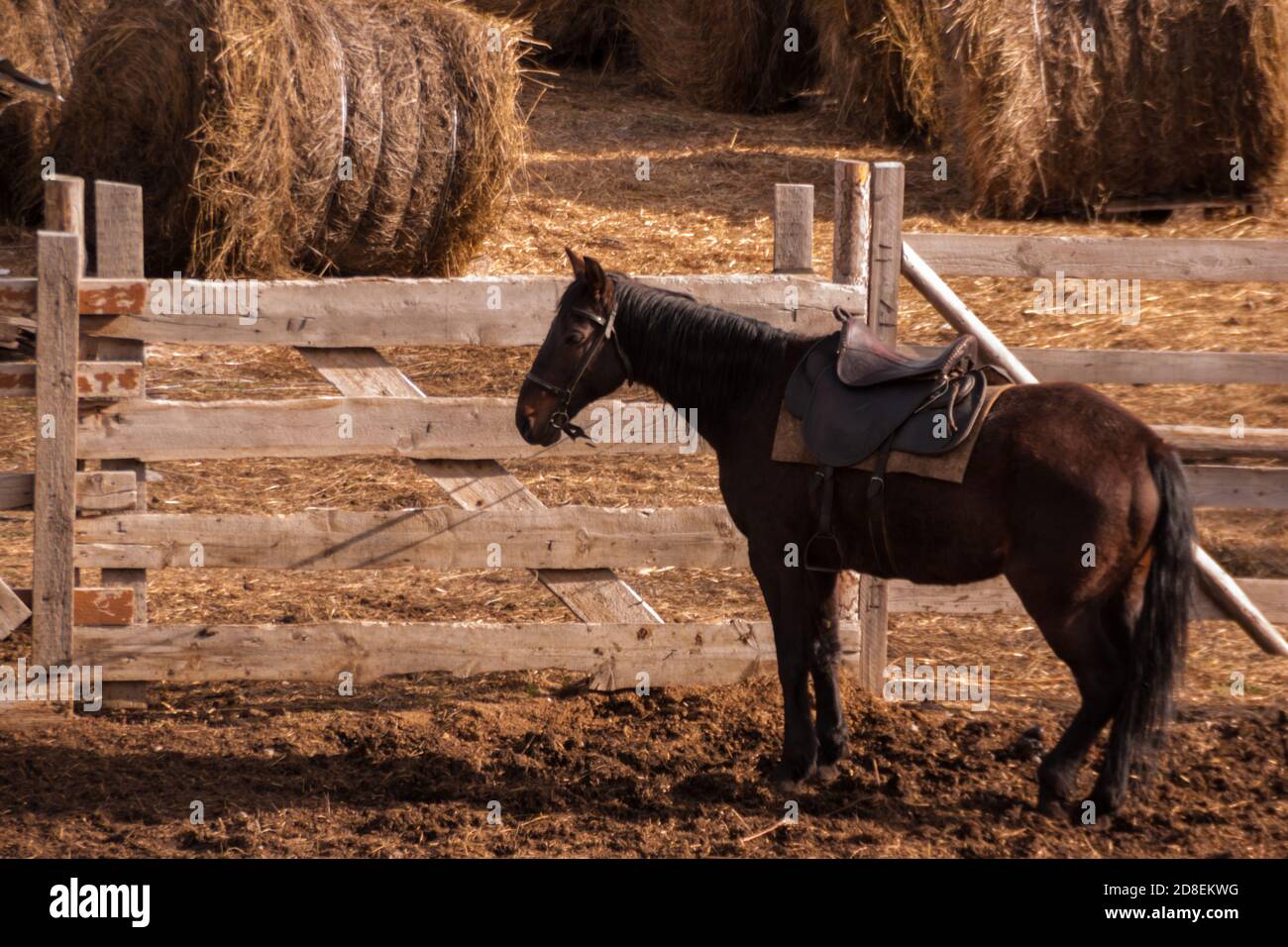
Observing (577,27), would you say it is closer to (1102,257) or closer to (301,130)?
(301,130)

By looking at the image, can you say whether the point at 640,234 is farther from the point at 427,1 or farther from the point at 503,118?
the point at 427,1

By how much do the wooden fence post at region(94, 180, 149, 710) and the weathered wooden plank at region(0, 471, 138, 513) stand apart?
8cm

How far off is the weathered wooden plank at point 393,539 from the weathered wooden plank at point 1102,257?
4.76 feet

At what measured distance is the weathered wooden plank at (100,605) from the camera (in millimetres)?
5184

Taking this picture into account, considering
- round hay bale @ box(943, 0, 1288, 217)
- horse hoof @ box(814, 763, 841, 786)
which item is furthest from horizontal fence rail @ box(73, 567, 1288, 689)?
round hay bale @ box(943, 0, 1288, 217)

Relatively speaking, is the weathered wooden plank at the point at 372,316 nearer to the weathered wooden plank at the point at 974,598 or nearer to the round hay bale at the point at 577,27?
the weathered wooden plank at the point at 974,598

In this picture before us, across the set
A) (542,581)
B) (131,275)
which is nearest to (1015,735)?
(542,581)

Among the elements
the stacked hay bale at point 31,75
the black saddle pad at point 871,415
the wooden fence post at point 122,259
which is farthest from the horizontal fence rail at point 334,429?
the stacked hay bale at point 31,75

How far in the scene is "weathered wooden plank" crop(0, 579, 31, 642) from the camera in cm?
514

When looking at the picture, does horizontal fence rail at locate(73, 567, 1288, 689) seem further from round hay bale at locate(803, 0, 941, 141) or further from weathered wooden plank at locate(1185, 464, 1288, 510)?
round hay bale at locate(803, 0, 941, 141)

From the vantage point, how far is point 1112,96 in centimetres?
970

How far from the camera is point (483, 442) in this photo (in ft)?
17.1

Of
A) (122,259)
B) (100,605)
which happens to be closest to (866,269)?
(122,259)

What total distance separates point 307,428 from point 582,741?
152 cm
